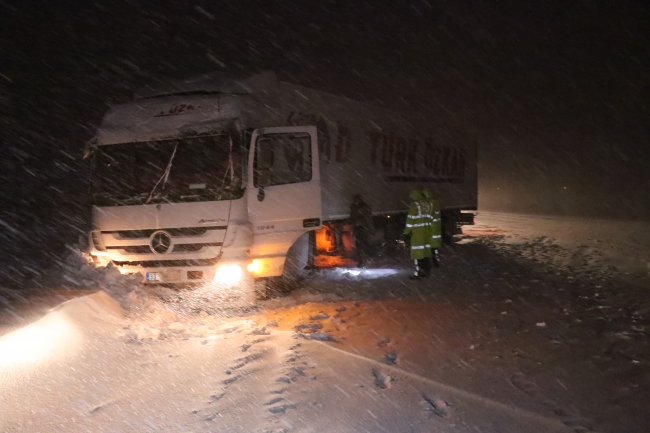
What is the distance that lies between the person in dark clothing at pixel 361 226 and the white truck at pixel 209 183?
1.55 meters

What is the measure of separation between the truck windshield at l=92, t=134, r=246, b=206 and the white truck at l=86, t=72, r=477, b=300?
0.02m

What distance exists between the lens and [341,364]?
570cm

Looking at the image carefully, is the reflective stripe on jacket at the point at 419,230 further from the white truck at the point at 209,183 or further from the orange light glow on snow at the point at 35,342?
the orange light glow on snow at the point at 35,342

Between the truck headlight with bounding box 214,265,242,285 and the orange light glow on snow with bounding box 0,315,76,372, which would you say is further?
the truck headlight with bounding box 214,265,242,285

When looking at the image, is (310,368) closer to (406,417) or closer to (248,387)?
(248,387)

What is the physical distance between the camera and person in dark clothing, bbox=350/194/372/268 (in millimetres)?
11953

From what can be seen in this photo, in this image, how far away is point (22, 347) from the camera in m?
5.39

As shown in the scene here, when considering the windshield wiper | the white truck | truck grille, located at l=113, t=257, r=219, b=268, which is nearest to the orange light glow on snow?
truck grille, located at l=113, t=257, r=219, b=268

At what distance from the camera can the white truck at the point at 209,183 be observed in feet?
28.9

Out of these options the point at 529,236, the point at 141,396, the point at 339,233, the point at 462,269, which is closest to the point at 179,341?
the point at 141,396

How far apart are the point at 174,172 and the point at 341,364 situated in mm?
4605

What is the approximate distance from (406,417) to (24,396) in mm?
3059

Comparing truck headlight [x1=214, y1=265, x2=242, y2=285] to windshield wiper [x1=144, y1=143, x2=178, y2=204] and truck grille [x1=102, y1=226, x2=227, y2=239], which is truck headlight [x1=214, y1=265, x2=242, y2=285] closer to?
truck grille [x1=102, y1=226, x2=227, y2=239]

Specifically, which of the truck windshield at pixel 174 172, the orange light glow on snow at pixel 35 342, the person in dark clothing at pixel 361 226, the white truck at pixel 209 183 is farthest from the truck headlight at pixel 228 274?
the person in dark clothing at pixel 361 226
